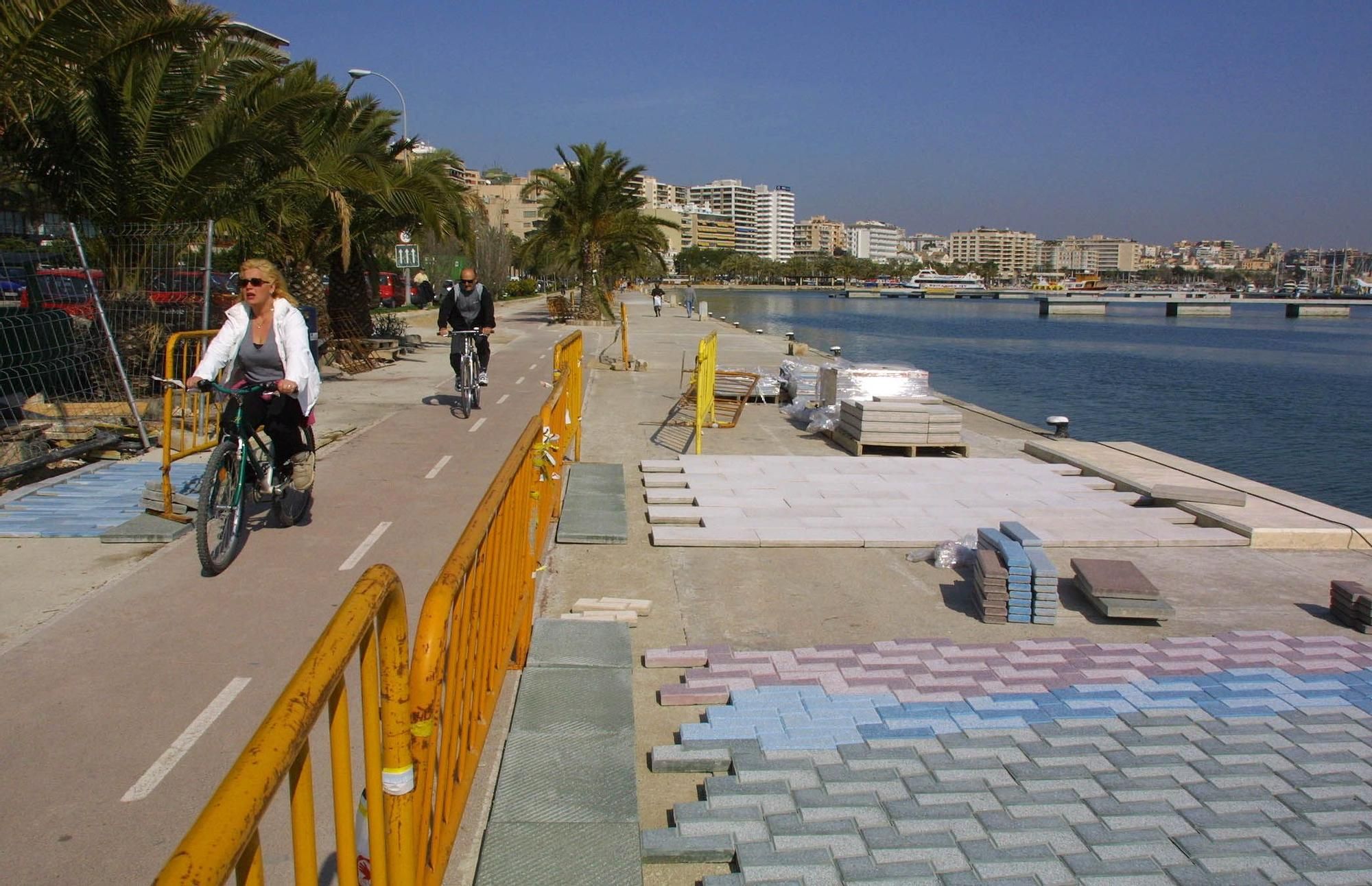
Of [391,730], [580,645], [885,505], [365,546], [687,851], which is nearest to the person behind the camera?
[391,730]

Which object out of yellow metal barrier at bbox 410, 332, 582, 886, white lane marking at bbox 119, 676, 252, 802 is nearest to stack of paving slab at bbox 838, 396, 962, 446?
yellow metal barrier at bbox 410, 332, 582, 886

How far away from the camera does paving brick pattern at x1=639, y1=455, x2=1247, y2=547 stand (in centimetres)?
842

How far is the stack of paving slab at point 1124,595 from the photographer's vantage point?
6371 millimetres

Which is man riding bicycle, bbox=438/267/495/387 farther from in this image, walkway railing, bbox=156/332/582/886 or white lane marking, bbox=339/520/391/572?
walkway railing, bbox=156/332/582/886

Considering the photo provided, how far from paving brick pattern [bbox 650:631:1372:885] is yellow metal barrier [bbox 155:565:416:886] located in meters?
1.47

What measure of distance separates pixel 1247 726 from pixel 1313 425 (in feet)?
103

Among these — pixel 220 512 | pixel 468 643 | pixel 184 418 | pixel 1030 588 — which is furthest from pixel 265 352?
pixel 1030 588

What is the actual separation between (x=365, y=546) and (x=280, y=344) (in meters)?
1.62

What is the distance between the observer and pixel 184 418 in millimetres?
8258

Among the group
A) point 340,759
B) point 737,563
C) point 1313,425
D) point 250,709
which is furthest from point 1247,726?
point 1313,425

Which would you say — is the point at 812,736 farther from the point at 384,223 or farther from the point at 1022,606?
the point at 384,223

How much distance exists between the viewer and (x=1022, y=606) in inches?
254

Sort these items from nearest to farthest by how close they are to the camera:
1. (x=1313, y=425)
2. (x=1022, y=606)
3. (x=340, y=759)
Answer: (x=340, y=759) < (x=1022, y=606) < (x=1313, y=425)

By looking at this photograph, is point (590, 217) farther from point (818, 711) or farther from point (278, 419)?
point (818, 711)
